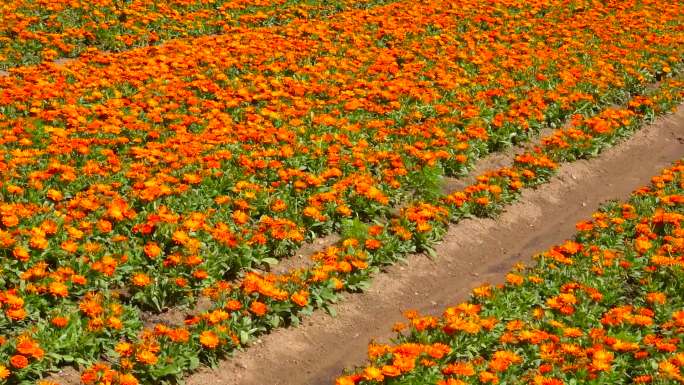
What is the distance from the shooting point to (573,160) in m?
10.5

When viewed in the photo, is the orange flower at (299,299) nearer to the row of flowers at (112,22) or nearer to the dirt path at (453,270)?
the dirt path at (453,270)

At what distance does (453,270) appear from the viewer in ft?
26.1

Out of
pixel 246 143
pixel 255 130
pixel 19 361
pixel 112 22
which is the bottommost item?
pixel 19 361

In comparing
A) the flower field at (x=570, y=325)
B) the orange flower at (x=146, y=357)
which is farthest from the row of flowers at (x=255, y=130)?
the flower field at (x=570, y=325)

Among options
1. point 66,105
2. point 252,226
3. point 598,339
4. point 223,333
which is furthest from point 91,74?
point 598,339

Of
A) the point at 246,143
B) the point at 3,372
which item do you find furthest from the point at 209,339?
the point at 246,143

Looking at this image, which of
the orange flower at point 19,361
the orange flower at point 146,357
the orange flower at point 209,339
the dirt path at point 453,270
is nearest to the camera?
the orange flower at point 19,361

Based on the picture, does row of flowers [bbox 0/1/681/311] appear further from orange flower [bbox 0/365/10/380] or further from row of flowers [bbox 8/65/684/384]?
orange flower [bbox 0/365/10/380]

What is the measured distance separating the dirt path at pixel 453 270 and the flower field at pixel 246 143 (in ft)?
0.55

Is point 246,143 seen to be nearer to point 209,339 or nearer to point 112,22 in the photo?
point 209,339

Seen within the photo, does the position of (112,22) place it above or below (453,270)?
above

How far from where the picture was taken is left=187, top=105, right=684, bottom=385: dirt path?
246 inches

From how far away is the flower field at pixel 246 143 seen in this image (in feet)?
20.5

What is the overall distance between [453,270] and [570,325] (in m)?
1.63
